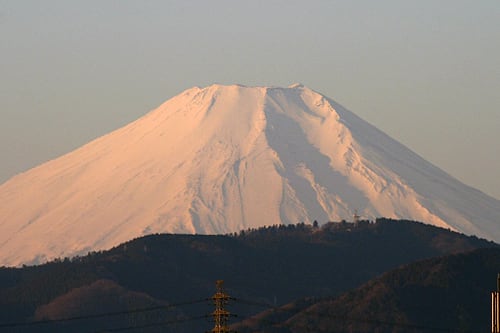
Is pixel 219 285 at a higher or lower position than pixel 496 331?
higher

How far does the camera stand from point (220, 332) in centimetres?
10288

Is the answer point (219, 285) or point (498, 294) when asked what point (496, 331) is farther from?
point (219, 285)

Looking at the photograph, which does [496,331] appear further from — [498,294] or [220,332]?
[220,332]

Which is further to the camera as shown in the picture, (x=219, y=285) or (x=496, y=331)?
(x=219, y=285)

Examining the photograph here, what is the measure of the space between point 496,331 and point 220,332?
1961cm

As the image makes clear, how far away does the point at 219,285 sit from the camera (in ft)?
344

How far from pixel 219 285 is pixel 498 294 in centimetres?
2059

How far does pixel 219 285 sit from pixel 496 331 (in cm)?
2112

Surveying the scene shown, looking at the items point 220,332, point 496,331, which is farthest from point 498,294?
point 220,332

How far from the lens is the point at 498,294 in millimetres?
90000

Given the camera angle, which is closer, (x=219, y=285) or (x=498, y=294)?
(x=498, y=294)

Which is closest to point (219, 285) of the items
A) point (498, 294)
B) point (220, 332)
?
point (220, 332)

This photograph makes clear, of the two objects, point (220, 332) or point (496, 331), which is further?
point (220, 332)
